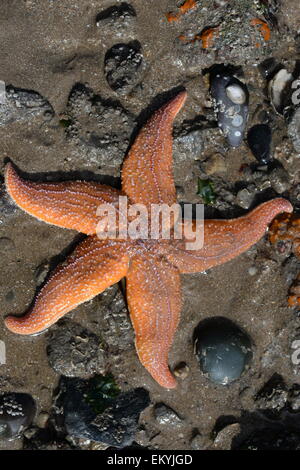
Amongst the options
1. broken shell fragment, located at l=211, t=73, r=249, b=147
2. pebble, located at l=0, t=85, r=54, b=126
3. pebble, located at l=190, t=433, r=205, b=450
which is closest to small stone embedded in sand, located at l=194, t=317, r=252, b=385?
pebble, located at l=190, t=433, r=205, b=450

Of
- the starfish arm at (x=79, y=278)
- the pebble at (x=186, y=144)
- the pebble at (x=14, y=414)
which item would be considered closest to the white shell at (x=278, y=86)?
the pebble at (x=186, y=144)

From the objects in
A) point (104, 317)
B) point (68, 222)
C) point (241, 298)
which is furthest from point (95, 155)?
point (241, 298)

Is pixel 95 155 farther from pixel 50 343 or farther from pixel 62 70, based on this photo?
pixel 50 343

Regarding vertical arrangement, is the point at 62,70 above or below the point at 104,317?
above

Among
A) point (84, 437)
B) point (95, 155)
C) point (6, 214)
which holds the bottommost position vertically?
point (84, 437)

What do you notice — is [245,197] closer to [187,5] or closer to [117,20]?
[187,5]

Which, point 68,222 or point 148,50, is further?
point 148,50

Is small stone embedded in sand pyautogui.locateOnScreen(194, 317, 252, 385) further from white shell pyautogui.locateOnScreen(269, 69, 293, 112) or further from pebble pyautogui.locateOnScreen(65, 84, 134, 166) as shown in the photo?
white shell pyautogui.locateOnScreen(269, 69, 293, 112)

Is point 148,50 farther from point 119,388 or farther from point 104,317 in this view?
Result: point 119,388
